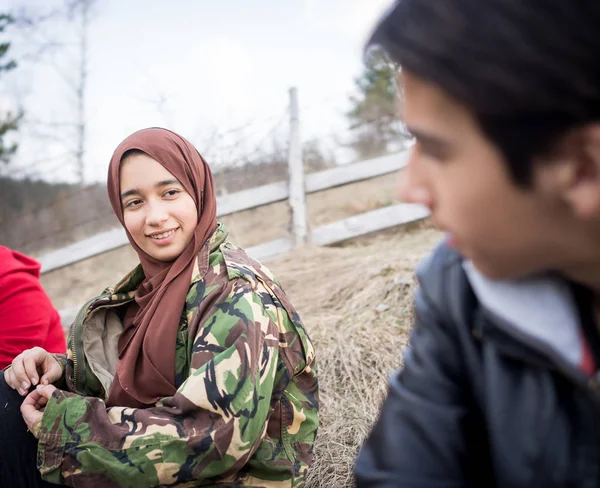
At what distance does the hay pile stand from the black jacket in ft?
4.21

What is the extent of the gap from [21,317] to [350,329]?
5.70 ft

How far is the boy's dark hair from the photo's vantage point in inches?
28.5

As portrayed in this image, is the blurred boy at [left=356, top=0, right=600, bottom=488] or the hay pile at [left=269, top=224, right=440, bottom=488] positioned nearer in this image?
the blurred boy at [left=356, top=0, right=600, bottom=488]

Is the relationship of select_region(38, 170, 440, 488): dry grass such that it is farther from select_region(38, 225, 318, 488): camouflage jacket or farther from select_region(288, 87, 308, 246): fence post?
select_region(38, 225, 318, 488): camouflage jacket

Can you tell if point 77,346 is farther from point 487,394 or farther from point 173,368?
point 487,394

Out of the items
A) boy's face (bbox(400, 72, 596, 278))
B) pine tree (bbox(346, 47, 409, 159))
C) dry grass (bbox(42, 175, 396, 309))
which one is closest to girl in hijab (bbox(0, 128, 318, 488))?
boy's face (bbox(400, 72, 596, 278))

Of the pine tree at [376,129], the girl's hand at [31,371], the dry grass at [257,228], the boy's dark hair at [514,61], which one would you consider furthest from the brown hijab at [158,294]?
the dry grass at [257,228]

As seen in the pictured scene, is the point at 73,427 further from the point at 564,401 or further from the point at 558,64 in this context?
the point at 558,64

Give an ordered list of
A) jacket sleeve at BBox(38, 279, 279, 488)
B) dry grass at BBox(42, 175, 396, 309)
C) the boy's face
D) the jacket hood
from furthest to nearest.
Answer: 1. dry grass at BBox(42, 175, 396, 309)
2. the jacket hood
3. jacket sleeve at BBox(38, 279, 279, 488)
4. the boy's face

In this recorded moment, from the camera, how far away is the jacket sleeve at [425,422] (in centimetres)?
104

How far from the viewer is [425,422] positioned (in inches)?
41.3

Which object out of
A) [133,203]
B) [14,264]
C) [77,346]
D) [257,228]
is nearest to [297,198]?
[257,228]

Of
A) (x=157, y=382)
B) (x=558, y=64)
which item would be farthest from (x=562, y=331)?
(x=157, y=382)

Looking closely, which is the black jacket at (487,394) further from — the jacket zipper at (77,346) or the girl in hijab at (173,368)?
the jacket zipper at (77,346)
